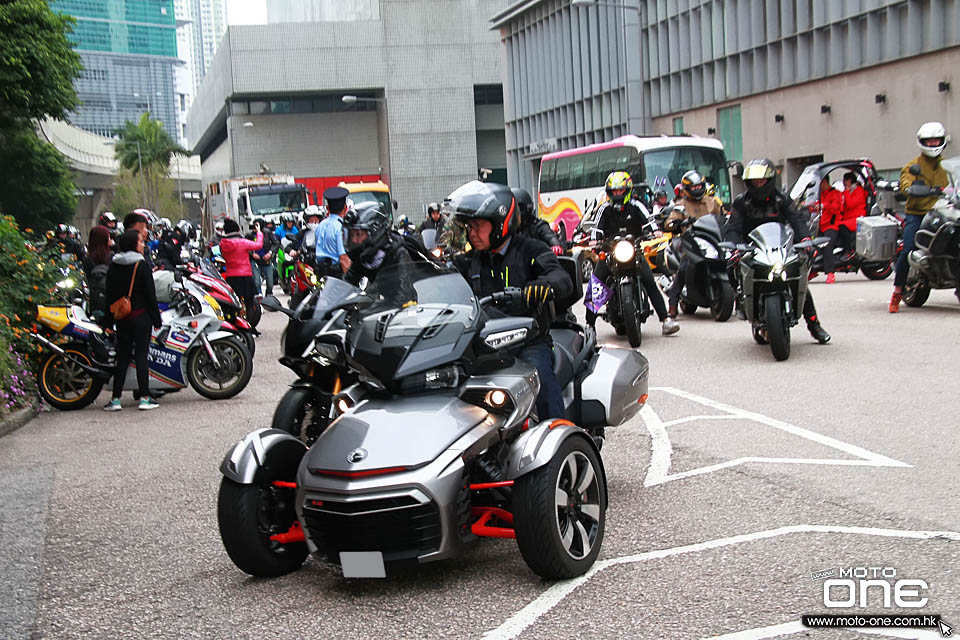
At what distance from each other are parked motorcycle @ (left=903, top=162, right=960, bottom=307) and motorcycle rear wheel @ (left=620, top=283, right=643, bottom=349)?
3.29 meters

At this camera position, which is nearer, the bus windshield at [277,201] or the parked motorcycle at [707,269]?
the parked motorcycle at [707,269]

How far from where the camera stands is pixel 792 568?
189 inches

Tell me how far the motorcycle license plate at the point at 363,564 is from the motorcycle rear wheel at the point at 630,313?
327 inches

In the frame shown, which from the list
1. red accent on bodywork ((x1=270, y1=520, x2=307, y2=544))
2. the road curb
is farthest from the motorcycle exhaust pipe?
red accent on bodywork ((x1=270, y1=520, x2=307, y2=544))

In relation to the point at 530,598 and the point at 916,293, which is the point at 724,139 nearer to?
the point at 916,293

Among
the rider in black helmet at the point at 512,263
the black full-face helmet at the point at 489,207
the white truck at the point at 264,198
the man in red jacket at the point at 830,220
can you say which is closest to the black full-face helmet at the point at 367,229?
the rider in black helmet at the point at 512,263

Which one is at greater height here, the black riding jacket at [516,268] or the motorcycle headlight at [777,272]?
the black riding jacket at [516,268]

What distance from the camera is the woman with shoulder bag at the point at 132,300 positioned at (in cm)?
1056

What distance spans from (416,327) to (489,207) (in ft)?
2.95

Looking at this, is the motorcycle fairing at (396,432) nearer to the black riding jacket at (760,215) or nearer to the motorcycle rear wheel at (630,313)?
the black riding jacket at (760,215)

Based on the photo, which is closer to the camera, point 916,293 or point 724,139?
point 916,293

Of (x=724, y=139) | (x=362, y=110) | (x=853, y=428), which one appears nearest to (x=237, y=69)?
(x=362, y=110)

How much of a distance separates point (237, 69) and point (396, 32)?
11202 mm

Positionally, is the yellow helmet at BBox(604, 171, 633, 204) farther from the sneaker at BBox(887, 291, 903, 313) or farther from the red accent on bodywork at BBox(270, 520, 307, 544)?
the red accent on bodywork at BBox(270, 520, 307, 544)
